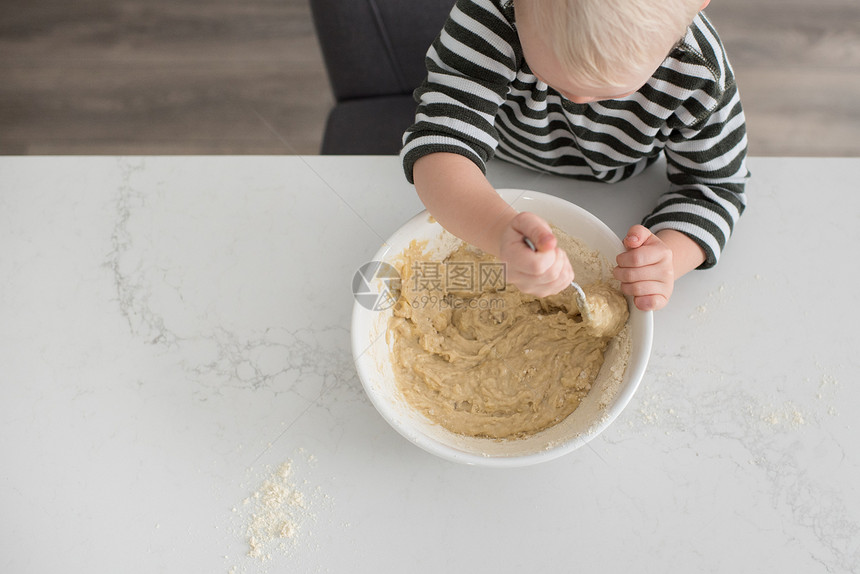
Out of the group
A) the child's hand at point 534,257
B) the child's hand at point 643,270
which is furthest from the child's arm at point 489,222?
the child's hand at point 643,270

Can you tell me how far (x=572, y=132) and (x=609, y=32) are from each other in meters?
0.29

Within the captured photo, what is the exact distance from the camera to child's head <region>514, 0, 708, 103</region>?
551 millimetres

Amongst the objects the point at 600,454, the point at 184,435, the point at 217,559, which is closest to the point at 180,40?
the point at 184,435

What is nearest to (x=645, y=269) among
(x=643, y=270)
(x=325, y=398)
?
(x=643, y=270)

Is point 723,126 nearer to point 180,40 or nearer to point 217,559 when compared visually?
point 217,559

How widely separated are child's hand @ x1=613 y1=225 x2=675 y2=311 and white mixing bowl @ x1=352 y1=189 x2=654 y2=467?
0.02m

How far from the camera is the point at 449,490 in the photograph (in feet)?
2.50

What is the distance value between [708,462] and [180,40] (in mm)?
1646

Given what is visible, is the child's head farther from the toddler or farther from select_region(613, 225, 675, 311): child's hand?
select_region(613, 225, 675, 311): child's hand

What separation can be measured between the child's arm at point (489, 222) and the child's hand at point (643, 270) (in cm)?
12

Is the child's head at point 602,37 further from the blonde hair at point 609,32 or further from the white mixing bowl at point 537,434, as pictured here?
the white mixing bowl at point 537,434

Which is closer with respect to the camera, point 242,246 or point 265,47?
point 242,246

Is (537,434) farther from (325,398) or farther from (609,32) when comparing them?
(609,32)

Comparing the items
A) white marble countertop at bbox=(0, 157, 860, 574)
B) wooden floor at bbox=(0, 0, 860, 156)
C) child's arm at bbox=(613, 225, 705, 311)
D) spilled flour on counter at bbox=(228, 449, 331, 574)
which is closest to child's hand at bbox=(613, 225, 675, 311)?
child's arm at bbox=(613, 225, 705, 311)
